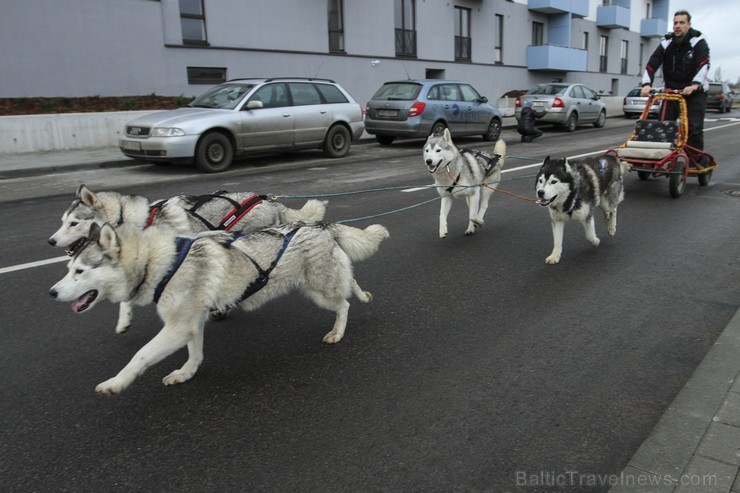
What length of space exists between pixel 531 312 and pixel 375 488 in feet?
8.75

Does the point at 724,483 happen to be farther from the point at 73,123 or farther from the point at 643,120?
the point at 73,123

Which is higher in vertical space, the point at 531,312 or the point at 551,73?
the point at 551,73

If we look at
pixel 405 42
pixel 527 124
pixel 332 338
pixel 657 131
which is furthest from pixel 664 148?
pixel 405 42

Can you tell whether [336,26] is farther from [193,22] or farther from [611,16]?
[611,16]

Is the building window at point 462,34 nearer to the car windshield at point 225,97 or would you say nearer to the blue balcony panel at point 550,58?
the blue balcony panel at point 550,58

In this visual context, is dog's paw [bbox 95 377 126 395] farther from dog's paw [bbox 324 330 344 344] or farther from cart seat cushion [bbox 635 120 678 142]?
cart seat cushion [bbox 635 120 678 142]

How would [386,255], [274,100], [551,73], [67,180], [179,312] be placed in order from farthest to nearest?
[551,73] → [274,100] → [67,180] → [386,255] → [179,312]

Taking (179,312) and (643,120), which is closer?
(179,312)

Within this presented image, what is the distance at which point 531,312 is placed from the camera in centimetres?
492

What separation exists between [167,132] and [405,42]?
61.0 feet

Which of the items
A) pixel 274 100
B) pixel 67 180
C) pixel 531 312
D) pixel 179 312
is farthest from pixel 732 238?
pixel 67 180

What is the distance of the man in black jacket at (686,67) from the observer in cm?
916

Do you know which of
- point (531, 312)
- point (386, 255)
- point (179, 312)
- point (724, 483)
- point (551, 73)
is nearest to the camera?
point (724, 483)

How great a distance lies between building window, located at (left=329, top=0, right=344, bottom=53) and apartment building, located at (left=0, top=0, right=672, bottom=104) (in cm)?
5
